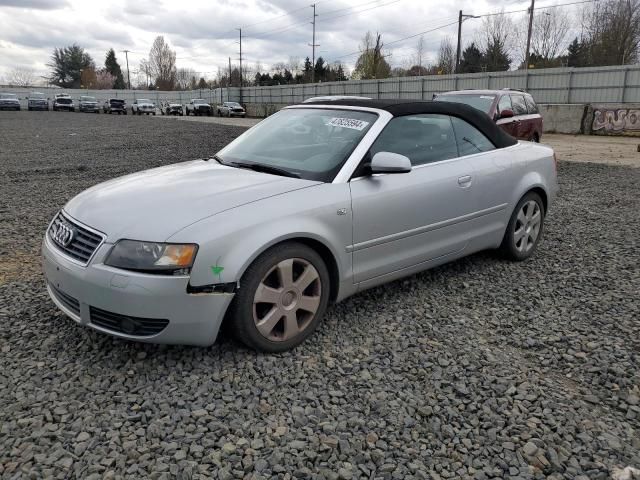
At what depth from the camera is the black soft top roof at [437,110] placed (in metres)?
3.98

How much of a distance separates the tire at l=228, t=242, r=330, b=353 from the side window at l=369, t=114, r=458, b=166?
3.21ft

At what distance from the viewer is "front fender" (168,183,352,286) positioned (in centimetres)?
279

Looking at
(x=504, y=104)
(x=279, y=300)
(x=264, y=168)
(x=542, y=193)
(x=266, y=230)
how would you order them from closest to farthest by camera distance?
1. (x=266, y=230)
2. (x=279, y=300)
3. (x=264, y=168)
4. (x=542, y=193)
5. (x=504, y=104)

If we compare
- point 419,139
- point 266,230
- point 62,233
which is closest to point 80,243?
point 62,233

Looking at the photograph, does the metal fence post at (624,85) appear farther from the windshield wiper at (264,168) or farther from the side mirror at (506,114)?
the windshield wiper at (264,168)

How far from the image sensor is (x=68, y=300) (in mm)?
3045

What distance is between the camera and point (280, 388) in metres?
2.83

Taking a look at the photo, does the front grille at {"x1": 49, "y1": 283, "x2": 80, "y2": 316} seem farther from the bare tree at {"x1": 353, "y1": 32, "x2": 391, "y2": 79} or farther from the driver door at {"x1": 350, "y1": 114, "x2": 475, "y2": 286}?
the bare tree at {"x1": 353, "y1": 32, "x2": 391, "y2": 79}

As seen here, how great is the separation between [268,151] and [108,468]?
96.5 inches

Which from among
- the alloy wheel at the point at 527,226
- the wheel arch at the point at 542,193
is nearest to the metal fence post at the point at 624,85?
the wheel arch at the point at 542,193

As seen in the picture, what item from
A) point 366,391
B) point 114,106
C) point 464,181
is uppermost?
point 114,106

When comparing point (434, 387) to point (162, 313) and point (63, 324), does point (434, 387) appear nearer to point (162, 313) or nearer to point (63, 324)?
point (162, 313)

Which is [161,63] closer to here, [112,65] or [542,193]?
[112,65]

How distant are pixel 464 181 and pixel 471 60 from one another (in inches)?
2530
